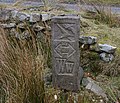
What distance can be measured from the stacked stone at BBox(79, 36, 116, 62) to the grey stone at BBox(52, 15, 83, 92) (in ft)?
1.86

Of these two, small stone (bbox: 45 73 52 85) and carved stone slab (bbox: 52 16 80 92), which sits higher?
carved stone slab (bbox: 52 16 80 92)

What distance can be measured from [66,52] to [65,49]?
0.04 meters

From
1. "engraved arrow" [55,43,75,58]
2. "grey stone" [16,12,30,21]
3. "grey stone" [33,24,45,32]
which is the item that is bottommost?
"grey stone" [33,24,45,32]

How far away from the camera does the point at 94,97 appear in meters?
3.94

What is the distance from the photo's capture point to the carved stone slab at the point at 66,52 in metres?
3.84

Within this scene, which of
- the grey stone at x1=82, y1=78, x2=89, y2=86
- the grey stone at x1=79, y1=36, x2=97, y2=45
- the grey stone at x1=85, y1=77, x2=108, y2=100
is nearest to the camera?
the grey stone at x1=85, y1=77, x2=108, y2=100

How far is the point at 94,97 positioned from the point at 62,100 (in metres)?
0.45

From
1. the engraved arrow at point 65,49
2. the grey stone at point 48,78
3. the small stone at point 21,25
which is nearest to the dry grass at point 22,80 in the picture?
the engraved arrow at point 65,49

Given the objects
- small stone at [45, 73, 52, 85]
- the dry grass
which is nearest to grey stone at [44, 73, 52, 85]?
small stone at [45, 73, 52, 85]

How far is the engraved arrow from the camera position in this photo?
3924 millimetres

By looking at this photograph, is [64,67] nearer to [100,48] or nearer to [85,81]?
[85,81]

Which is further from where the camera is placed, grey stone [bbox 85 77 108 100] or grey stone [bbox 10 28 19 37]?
grey stone [bbox 10 28 19 37]

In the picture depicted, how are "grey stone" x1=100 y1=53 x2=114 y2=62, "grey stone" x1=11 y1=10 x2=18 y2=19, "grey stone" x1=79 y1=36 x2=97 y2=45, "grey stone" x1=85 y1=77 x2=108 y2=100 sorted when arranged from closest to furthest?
"grey stone" x1=85 y1=77 x2=108 y2=100
"grey stone" x1=100 y1=53 x2=114 y2=62
"grey stone" x1=79 y1=36 x2=97 y2=45
"grey stone" x1=11 y1=10 x2=18 y2=19

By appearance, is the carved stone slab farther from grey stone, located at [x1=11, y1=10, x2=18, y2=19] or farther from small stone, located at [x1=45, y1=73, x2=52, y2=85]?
grey stone, located at [x1=11, y1=10, x2=18, y2=19]
